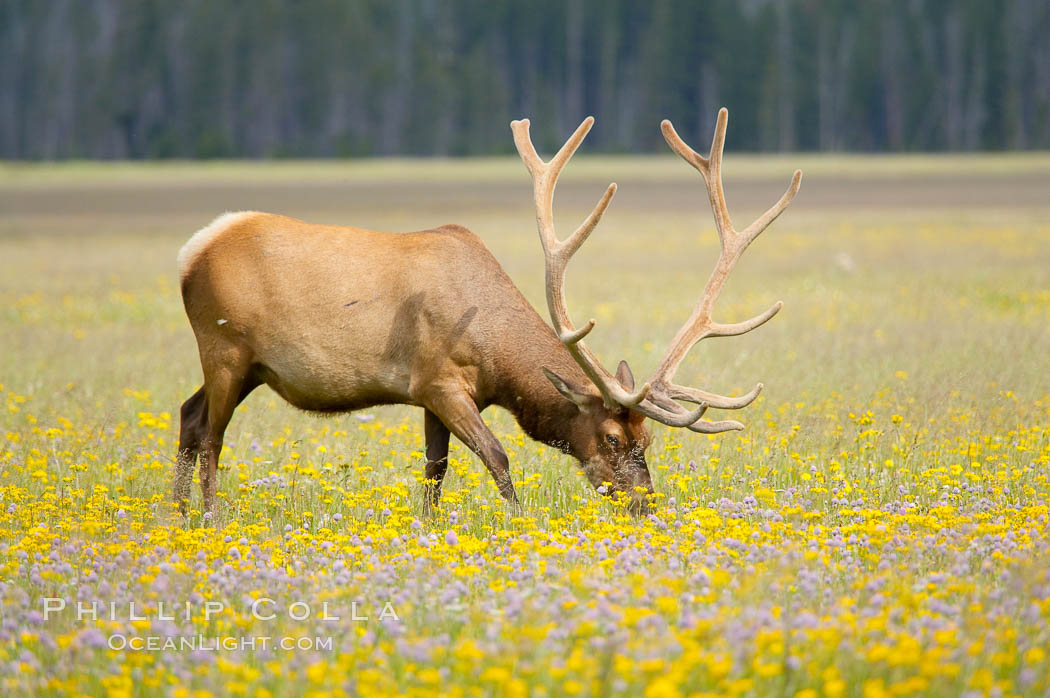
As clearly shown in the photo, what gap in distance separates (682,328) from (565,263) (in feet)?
2.53

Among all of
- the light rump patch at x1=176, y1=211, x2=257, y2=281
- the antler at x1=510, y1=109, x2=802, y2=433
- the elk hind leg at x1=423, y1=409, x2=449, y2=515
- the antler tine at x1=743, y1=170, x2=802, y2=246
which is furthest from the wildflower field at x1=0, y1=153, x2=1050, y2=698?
the antler tine at x1=743, y1=170, x2=802, y2=246

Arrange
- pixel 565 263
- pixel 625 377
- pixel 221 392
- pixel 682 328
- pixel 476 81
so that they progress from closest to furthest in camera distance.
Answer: pixel 625 377, pixel 565 263, pixel 682 328, pixel 221 392, pixel 476 81

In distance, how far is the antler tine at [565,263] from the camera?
6668mm

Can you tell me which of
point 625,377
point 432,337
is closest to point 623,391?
point 625,377

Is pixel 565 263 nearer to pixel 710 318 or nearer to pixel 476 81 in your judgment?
pixel 710 318

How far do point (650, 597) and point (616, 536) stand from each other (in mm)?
1097

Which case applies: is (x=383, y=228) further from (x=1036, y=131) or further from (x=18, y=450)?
(x=1036, y=131)

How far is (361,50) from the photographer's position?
317 ft

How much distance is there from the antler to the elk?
11mm

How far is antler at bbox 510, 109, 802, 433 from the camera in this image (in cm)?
670

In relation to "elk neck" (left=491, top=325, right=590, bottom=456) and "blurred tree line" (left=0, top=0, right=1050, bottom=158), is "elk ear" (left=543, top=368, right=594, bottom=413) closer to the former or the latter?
"elk neck" (left=491, top=325, right=590, bottom=456)

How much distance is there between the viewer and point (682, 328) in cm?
713

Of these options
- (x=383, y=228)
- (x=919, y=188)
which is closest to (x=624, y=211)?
(x=383, y=228)

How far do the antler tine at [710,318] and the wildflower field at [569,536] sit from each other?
559mm
